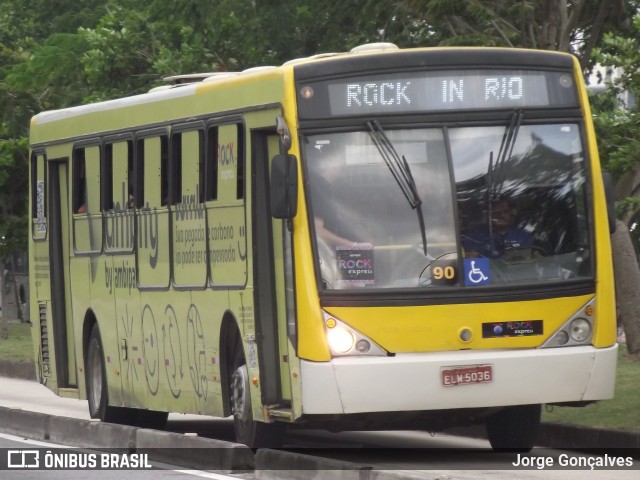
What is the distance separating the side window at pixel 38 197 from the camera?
18.1 m

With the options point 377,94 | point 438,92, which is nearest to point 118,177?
point 377,94

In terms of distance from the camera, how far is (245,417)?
43.8ft

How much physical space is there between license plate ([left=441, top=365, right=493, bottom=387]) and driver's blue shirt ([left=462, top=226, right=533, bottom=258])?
0.81 m

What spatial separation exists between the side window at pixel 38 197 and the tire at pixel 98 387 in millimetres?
1558

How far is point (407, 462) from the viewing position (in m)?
13.1

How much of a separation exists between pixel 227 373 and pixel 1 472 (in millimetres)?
1995

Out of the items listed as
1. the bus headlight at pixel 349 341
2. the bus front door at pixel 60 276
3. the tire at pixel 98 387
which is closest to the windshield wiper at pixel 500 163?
the bus headlight at pixel 349 341

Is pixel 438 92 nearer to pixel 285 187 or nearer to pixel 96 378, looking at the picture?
pixel 285 187

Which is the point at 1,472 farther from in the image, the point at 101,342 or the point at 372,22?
the point at 372,22

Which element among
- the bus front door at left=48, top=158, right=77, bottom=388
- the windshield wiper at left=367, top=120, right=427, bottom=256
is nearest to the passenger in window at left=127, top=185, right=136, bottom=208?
the bus front door at left=48, top=158, right=77, bottom=388

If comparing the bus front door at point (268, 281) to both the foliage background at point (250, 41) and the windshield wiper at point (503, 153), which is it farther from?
the foliage background at point (250, 41)

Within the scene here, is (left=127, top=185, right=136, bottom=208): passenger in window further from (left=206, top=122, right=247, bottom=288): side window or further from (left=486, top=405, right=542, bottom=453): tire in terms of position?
(left=486, top=405, right=542, bottom=453): tire

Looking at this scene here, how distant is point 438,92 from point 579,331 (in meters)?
1.99

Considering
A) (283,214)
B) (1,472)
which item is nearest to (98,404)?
(1,472)
